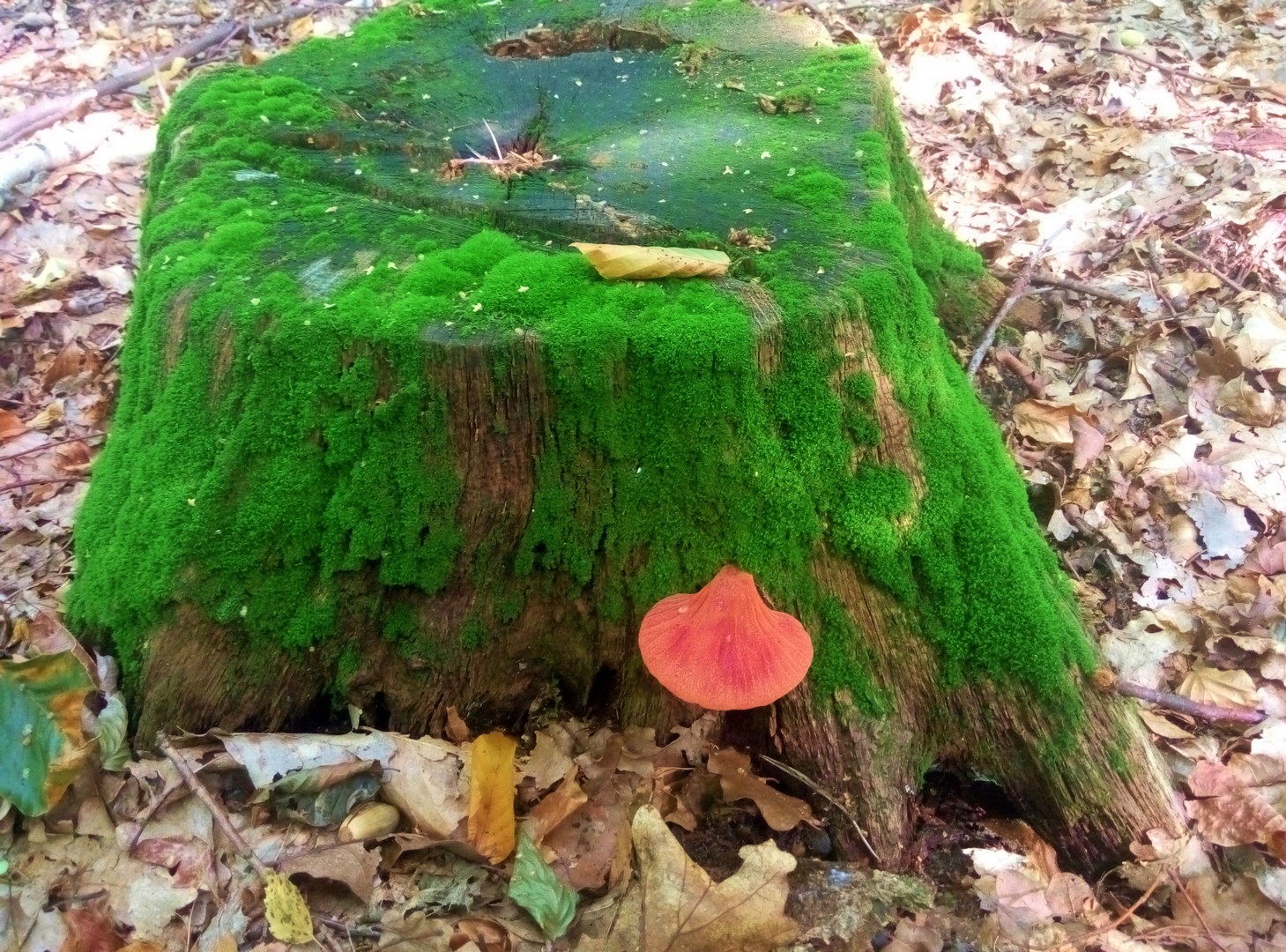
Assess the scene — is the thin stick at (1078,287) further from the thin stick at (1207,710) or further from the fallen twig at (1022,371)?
the thin stick at (1207,710)

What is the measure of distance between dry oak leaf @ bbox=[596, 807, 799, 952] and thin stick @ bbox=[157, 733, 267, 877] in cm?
96

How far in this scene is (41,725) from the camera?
2.18 metres

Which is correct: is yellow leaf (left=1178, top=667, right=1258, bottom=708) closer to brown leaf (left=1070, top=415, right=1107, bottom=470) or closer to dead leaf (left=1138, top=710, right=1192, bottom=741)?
dead leaf (left=1138, top=710, right=1192, bottom=741)

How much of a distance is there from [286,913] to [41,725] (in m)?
0.85

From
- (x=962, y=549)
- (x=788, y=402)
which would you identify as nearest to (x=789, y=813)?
(x=962, y=549)

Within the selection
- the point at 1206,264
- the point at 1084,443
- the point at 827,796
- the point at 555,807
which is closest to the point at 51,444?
the point at 555,807

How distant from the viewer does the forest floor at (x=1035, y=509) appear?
206cm

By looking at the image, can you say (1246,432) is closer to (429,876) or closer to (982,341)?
(982,341)

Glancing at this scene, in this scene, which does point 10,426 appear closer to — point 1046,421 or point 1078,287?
point 1046,421

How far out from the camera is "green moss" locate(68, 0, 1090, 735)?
2.09 metres

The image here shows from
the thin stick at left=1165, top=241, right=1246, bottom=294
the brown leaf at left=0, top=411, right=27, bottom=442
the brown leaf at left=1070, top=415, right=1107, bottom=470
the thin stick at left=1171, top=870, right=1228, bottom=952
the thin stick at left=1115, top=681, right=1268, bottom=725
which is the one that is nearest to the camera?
the thin stick at left=1171, top=870, right=1228, bottom=952

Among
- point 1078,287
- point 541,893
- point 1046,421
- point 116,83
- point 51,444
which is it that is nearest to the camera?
point 541,893

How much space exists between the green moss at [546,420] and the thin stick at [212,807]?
0.32 m

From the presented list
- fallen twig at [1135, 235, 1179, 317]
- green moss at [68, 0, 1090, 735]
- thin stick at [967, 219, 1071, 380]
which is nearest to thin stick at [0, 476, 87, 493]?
green moss at [68, 0, 1090, 735]
